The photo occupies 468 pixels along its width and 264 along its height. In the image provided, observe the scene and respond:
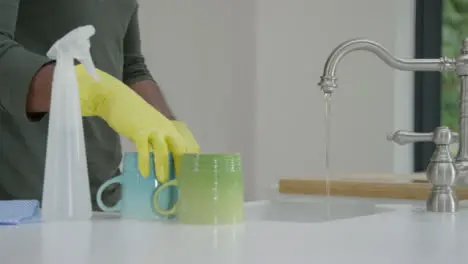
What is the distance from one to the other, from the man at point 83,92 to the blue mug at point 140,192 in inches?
1.3

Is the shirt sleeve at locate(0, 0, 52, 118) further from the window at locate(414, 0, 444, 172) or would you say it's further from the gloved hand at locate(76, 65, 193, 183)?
the window at locate(414, 0, 444, 172)

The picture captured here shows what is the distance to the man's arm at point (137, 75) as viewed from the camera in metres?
1.66

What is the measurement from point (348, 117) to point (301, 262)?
250 cm

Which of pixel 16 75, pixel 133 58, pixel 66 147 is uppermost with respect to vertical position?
pixel 133 58

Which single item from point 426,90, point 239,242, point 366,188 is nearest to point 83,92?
point 239,242

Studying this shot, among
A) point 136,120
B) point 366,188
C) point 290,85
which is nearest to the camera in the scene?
point 136,120

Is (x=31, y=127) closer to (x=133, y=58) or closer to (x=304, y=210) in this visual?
(x=133, y=58)

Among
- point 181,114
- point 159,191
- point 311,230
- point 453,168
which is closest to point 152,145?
point 159,191

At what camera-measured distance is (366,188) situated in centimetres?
177

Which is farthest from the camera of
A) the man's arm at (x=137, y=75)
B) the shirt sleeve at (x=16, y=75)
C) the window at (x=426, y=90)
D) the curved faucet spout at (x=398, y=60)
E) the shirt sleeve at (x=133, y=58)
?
the window at (x=426, y=90)

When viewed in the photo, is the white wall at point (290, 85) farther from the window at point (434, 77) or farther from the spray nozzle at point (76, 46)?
the spray nozzle at point (76, 46)

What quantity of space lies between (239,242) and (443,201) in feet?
1.93

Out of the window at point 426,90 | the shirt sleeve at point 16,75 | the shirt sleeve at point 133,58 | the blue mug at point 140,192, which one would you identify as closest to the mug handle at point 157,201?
the blue mug at point 140,192

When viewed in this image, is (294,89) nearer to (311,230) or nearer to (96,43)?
(96,43)
